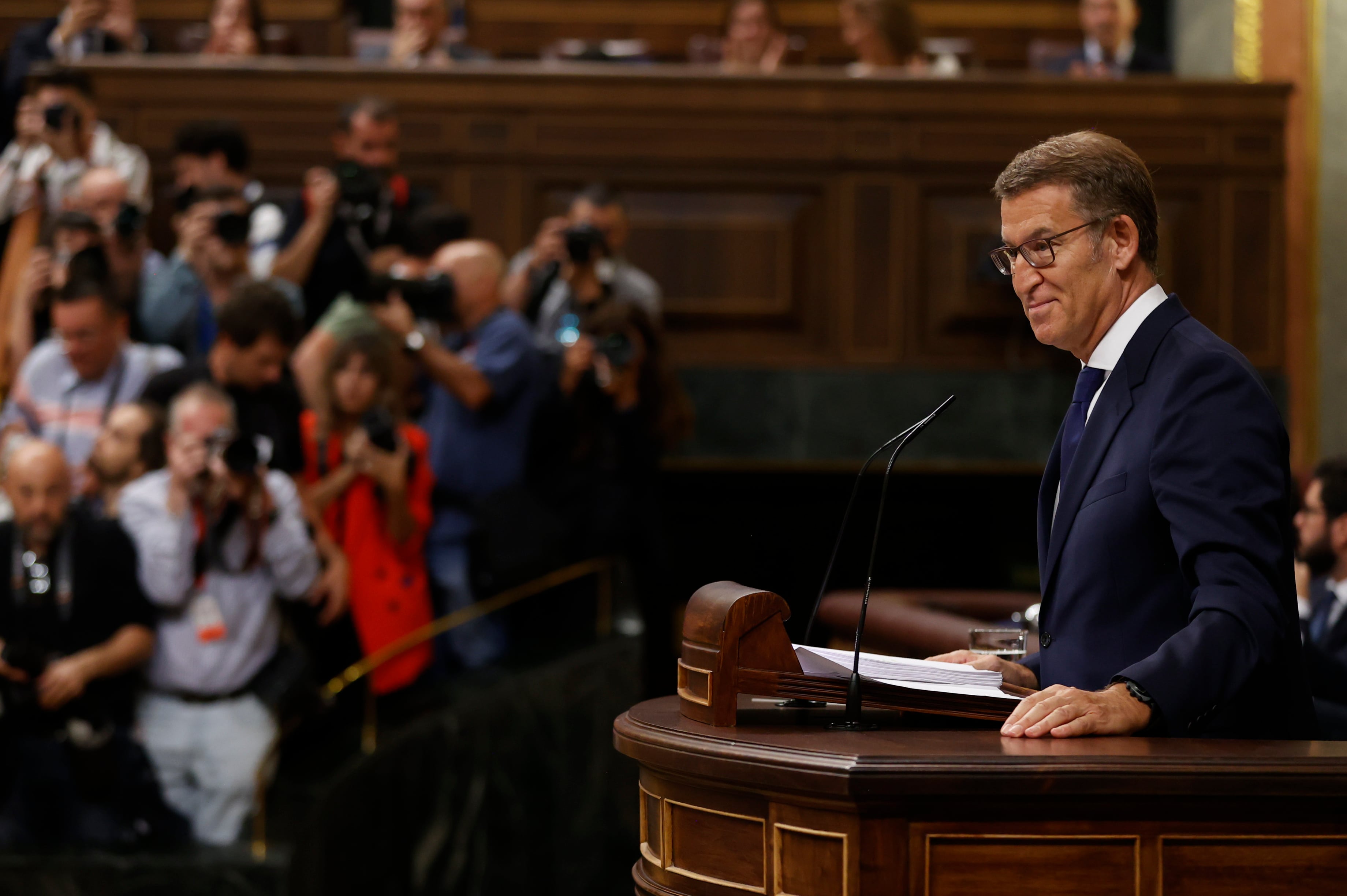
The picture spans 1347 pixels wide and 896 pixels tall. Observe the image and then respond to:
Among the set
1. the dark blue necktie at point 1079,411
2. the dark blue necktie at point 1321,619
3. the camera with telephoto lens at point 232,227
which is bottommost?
the dark blue necktie at point 1321,619

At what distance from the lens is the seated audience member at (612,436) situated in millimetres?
4918

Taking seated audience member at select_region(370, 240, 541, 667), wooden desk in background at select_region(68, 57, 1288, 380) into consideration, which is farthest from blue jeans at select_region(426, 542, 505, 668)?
wooden desk in background at select_region(68, 57, 1288, 380)

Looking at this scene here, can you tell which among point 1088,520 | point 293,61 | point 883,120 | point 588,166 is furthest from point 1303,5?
point 1088,520

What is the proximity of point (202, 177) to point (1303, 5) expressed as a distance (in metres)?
4.56

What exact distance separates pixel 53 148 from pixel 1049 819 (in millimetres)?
4991

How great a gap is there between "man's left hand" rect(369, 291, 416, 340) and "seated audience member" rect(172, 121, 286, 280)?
2.35 ft

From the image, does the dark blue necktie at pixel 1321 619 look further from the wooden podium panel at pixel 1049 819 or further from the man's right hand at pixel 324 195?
the man's right hand at pixel 324 195

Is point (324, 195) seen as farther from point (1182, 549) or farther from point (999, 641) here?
point (1182, 549)

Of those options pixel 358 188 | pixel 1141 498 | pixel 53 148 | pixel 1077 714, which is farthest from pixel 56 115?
pixel 1077 714

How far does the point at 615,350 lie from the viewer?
491cm

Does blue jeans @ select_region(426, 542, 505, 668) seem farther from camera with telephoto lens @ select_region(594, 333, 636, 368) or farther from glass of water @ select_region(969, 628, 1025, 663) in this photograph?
glass of water @ select_region(969, 628, 1025, 663)

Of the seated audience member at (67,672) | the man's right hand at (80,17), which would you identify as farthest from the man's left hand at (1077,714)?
the man's right hand at (80,17)

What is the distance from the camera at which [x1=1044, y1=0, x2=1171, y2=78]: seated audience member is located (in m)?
6.90

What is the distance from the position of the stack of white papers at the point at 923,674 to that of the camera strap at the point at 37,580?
9.49 ft
